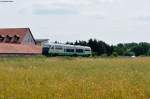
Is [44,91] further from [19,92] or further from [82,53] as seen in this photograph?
[82,53]

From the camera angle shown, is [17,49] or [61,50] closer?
[61,50]

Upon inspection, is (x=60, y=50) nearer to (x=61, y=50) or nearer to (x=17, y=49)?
(x=61, y=50)

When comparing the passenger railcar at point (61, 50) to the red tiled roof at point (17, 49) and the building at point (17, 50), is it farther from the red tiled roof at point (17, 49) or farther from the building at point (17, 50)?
the red tiled roof at point (17, 49)

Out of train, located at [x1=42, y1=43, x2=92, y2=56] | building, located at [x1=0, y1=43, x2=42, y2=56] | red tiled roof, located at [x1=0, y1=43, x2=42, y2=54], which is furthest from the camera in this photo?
red tiled roof, located at [x1=0, y1=43, x2=42, y2=54]

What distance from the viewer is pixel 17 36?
102m

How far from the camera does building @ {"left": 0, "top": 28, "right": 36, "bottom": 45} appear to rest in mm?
102000

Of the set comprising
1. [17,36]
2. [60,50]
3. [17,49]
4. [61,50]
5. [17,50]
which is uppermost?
[60,50]

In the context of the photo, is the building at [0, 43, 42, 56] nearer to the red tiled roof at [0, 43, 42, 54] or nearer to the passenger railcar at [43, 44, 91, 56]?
the red tiled roof at [0, 43, 42, 54]

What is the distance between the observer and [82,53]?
80.0m

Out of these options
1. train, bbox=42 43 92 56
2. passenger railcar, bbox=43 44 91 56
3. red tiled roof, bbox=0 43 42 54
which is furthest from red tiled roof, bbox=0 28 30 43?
train, bbox=42 43 92 56

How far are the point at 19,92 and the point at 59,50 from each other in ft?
196

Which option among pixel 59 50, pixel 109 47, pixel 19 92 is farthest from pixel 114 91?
pixel 109 47

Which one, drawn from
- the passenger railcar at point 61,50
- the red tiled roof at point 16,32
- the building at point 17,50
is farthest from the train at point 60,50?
the red tiled roof at point 16,32

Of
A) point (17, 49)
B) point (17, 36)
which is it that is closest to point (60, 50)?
point (17, 49)
